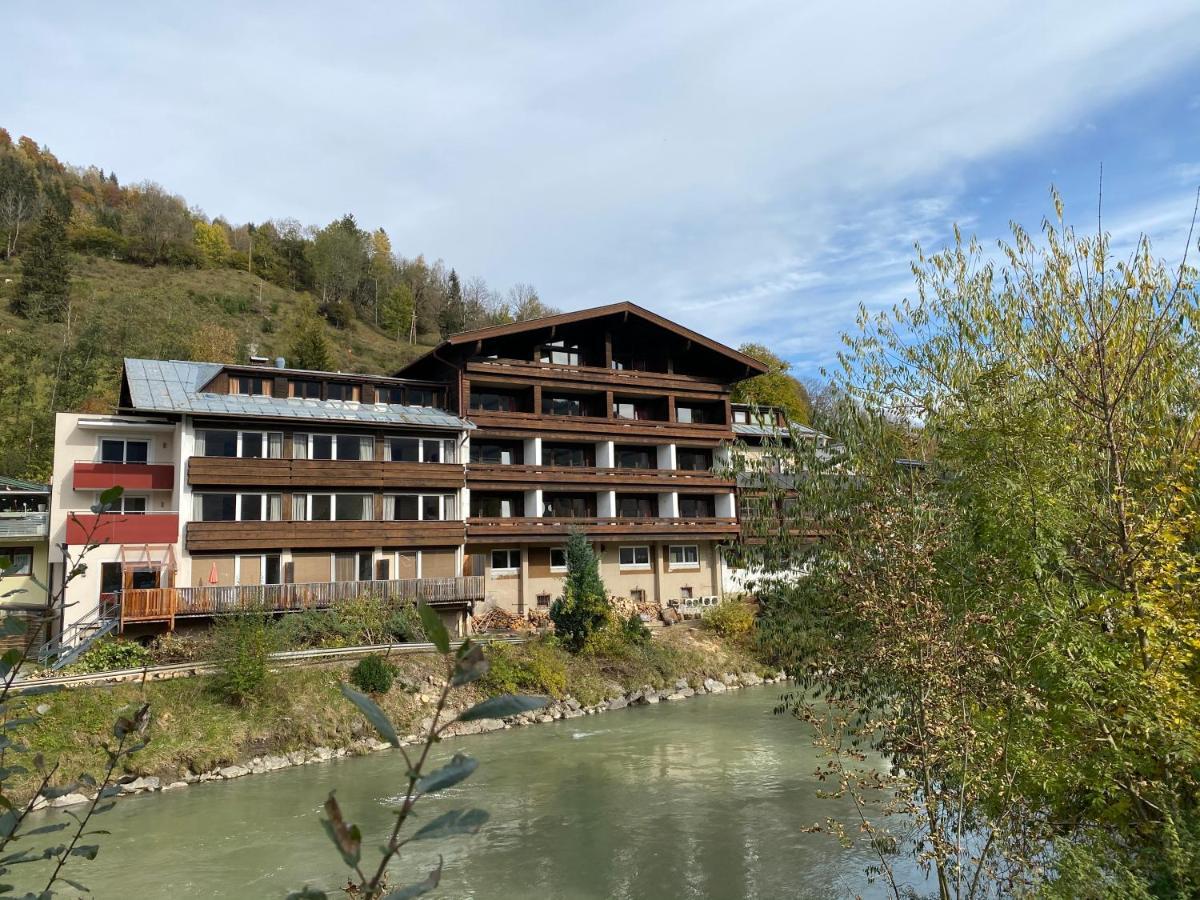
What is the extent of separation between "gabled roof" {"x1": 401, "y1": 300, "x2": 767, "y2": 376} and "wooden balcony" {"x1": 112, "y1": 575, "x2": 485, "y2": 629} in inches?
397

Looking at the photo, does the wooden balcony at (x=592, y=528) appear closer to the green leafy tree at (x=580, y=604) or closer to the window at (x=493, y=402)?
the green leafy tree at (x=580, y=604)

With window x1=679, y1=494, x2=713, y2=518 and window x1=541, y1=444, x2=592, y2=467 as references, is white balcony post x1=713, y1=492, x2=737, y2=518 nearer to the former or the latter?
window x1=679, y1=494, x2=713, y2=518

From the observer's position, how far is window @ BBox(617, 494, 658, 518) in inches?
1521

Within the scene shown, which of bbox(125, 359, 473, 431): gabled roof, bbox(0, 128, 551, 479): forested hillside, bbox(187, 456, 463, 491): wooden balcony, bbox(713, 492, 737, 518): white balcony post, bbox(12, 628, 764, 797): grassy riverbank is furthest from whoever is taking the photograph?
bbox(0, 128, 551, 479): forested hillside

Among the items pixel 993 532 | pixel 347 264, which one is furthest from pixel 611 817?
pixel 347 264

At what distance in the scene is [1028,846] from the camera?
→ 820 centimetres

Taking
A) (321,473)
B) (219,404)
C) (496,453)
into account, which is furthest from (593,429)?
(219,404)

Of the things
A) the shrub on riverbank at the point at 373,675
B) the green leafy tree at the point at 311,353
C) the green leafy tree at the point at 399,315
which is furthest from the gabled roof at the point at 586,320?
the green leafy tree at the point at 399,315

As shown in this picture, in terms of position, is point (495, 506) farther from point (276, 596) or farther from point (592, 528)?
point (276, 596)

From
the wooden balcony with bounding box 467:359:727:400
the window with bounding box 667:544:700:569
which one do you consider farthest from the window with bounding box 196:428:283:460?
the window with bounding box 667:544:700:569

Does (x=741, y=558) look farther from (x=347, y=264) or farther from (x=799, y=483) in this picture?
(x=347, y=264)

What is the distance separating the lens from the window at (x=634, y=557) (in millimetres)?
37844

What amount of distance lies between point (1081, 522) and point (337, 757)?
19.1 m

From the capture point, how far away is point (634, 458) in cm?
3941
